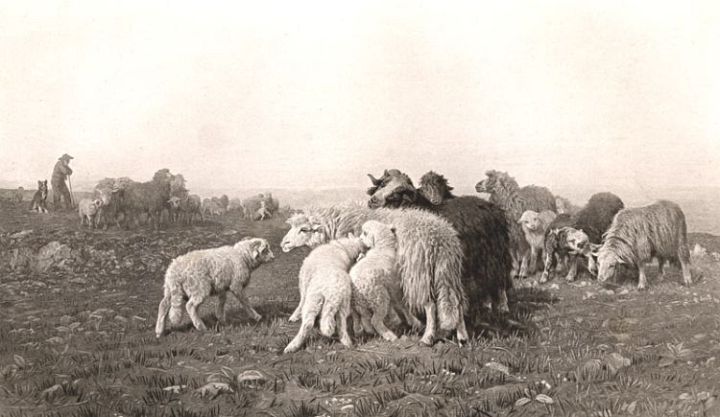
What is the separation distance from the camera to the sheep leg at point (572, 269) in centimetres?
608

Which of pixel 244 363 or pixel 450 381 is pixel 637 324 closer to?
pixel 450 381

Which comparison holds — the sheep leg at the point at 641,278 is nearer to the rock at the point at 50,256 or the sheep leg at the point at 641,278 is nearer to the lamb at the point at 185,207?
the lamb at the point at 185,207

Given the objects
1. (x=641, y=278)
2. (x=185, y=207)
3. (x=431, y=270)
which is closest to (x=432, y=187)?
(x=431, y=270)

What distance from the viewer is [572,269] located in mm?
6125

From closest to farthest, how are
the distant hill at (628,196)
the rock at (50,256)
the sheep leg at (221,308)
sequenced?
1. the sheep leg at (221,308)
2. the rock at (50,256)
3. the distant hill at (628,196)

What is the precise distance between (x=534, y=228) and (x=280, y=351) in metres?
3.04

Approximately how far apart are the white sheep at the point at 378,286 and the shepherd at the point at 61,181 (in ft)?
8.84

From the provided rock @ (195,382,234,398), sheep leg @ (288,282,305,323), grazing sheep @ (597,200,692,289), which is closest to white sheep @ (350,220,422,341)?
sheep leg @ (288,282,305,323)

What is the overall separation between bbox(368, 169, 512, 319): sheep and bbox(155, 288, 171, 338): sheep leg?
197 centimetres

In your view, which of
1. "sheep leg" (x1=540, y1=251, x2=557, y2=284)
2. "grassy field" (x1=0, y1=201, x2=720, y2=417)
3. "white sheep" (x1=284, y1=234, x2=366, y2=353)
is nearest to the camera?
"grassy field" (x1=0, y1=201, x2=720, y2=417)

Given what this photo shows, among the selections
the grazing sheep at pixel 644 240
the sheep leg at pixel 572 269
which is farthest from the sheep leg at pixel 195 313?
the grazing sheep at pixel 644 240

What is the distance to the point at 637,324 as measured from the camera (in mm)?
5461

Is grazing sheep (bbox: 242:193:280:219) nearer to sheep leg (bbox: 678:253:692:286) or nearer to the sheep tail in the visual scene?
the sheep tail

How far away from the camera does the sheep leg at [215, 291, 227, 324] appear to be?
17.9 feet
